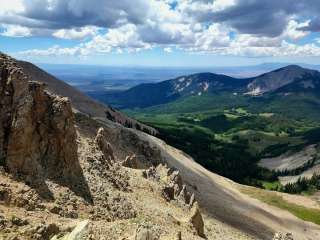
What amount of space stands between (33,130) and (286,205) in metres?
144

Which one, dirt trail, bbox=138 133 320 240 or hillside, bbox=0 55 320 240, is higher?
hillside, bbox=0 55 320 240

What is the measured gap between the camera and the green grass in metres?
169

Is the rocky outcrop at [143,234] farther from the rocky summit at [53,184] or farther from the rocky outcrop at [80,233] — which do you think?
the rocky outcrop at [80,233]

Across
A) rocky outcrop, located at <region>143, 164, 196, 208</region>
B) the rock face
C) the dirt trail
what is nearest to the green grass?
the dirt trail

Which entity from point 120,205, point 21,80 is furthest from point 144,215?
point 21,80

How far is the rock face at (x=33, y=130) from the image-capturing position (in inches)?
1795

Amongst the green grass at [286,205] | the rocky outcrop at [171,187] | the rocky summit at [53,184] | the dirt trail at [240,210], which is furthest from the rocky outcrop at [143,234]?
the green grass at [286,205]

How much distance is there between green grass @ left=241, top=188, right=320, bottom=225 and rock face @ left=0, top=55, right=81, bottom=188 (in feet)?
422

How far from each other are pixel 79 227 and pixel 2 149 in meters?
16.1

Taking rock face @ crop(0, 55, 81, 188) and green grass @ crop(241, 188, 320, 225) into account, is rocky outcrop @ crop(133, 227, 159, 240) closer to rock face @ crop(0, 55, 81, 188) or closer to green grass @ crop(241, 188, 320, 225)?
rock face @ crop(0, 55, 81, 188)

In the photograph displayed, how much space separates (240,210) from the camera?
134 metres

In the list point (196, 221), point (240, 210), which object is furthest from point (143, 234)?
point (240, 210)

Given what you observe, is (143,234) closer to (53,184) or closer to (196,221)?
(53,184)

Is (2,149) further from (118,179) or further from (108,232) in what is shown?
(118,179)
